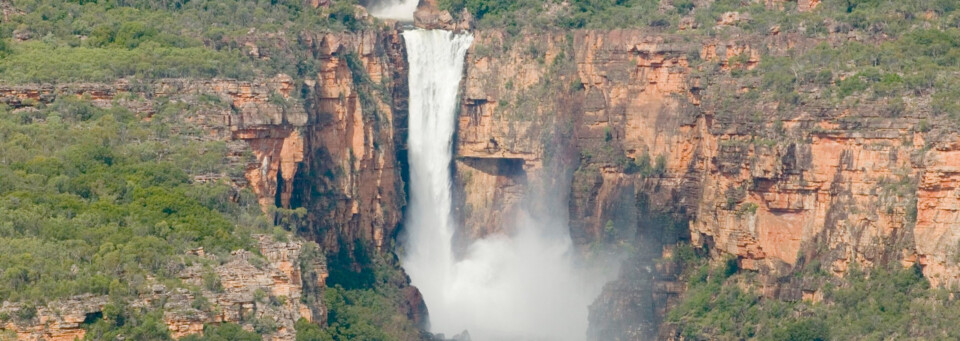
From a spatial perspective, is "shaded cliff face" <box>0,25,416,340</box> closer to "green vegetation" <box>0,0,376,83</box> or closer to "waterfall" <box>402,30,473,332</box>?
"waterfall" <box>402,30,473,332</box>

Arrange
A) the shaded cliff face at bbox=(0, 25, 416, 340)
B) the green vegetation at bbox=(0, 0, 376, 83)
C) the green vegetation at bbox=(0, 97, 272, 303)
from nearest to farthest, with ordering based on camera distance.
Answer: the shaded cliff face at bbox=(0, 25, 416, 340) → the green vegetation at bbox=(0, 97, 272, 303) → the green vegetation at bbox=(0, 0, 376, 83)

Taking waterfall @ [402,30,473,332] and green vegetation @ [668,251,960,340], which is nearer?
green vegetation @ [668,251,960,340]

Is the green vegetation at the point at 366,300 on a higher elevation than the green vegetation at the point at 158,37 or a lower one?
lower

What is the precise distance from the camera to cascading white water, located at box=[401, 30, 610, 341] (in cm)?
14775

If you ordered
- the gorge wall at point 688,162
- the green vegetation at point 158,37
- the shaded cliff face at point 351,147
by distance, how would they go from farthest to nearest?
the shaded cliff face at point 351,147
the green vegetation at point 158,37
the gorge wall at point 688,162

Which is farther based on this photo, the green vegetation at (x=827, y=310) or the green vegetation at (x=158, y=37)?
the green vegetation at (x=158, y=37)

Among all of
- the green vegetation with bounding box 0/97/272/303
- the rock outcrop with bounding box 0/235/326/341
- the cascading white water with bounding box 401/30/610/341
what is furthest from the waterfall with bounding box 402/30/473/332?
the rock outcrop with bounding box 0/235/326/341

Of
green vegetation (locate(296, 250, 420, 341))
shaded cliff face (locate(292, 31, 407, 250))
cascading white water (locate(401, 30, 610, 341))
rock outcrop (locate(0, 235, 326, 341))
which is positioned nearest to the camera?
rock outcrop (locate(0, 235, 326, 341))

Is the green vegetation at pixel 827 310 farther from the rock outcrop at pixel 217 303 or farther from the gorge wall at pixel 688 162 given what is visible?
the rock outcrop at pixel 217 303

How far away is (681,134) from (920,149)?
1828cm

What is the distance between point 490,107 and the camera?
149m

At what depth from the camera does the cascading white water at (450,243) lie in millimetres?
147750

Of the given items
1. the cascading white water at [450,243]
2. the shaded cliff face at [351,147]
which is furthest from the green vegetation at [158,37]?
the cascading white water at [450,243]

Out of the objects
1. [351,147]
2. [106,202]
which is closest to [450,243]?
[351,147]
